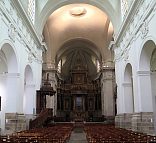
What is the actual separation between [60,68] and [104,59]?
817 centimetres

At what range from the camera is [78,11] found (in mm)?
22891

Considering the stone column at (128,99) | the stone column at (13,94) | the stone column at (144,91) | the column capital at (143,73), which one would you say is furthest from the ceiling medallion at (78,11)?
the stone column at (144,91)

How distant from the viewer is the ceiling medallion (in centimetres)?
2236

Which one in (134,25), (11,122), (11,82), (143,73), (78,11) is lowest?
(11,122)

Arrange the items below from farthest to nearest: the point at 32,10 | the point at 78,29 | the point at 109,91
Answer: the point at 78,29
the point at 109,91
the point at 32,10

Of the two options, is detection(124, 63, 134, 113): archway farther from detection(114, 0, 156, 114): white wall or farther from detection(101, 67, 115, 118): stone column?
detection(101, 67, 115, 118): stone column

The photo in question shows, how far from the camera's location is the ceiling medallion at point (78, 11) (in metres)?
22.4

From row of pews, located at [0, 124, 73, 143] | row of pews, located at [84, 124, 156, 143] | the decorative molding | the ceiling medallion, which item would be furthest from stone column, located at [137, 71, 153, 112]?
the ceiling medallion

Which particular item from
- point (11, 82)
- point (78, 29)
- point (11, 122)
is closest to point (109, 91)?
point (78, 29)

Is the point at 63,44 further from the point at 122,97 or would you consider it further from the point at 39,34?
the point at 122,97

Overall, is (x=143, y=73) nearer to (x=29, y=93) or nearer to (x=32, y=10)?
(x=29, y=93)

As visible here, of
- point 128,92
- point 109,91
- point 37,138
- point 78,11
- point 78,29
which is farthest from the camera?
point 78,29

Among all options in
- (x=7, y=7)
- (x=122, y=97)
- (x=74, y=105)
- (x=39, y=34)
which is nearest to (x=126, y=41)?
(x=122, y=97)

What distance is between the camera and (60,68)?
32.5 m
